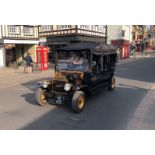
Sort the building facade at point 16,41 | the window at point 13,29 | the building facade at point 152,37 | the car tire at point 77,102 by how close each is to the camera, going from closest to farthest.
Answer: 1. the car tire at point 77,102
2. the building facade at point 16,41
3. the window at point 13,29
4. the building facade at point 152,37

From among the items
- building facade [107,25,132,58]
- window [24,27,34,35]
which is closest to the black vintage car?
window [24,27,34,35]

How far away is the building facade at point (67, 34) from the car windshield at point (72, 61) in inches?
594

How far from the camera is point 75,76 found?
7.75 meters

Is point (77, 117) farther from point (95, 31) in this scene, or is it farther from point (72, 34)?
point (95, 31)

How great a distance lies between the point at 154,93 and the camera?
9.73 meters

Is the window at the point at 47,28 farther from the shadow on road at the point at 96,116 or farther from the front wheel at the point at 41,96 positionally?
the front wheel at the point at 41,96

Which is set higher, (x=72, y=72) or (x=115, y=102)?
(x=72, y=72)

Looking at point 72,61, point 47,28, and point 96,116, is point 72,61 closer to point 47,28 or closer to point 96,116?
point 96,116

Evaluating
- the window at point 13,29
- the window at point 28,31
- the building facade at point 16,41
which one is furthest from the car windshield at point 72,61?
the window at point 28,31

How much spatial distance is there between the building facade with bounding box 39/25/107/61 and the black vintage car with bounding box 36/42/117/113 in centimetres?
1515

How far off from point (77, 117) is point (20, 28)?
1744cm

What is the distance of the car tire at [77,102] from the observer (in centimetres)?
679

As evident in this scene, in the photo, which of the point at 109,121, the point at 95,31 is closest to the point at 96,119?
the point at 109,121

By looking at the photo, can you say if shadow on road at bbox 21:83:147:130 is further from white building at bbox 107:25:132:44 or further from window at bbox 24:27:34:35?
white building at bbox 107:25:132:44
